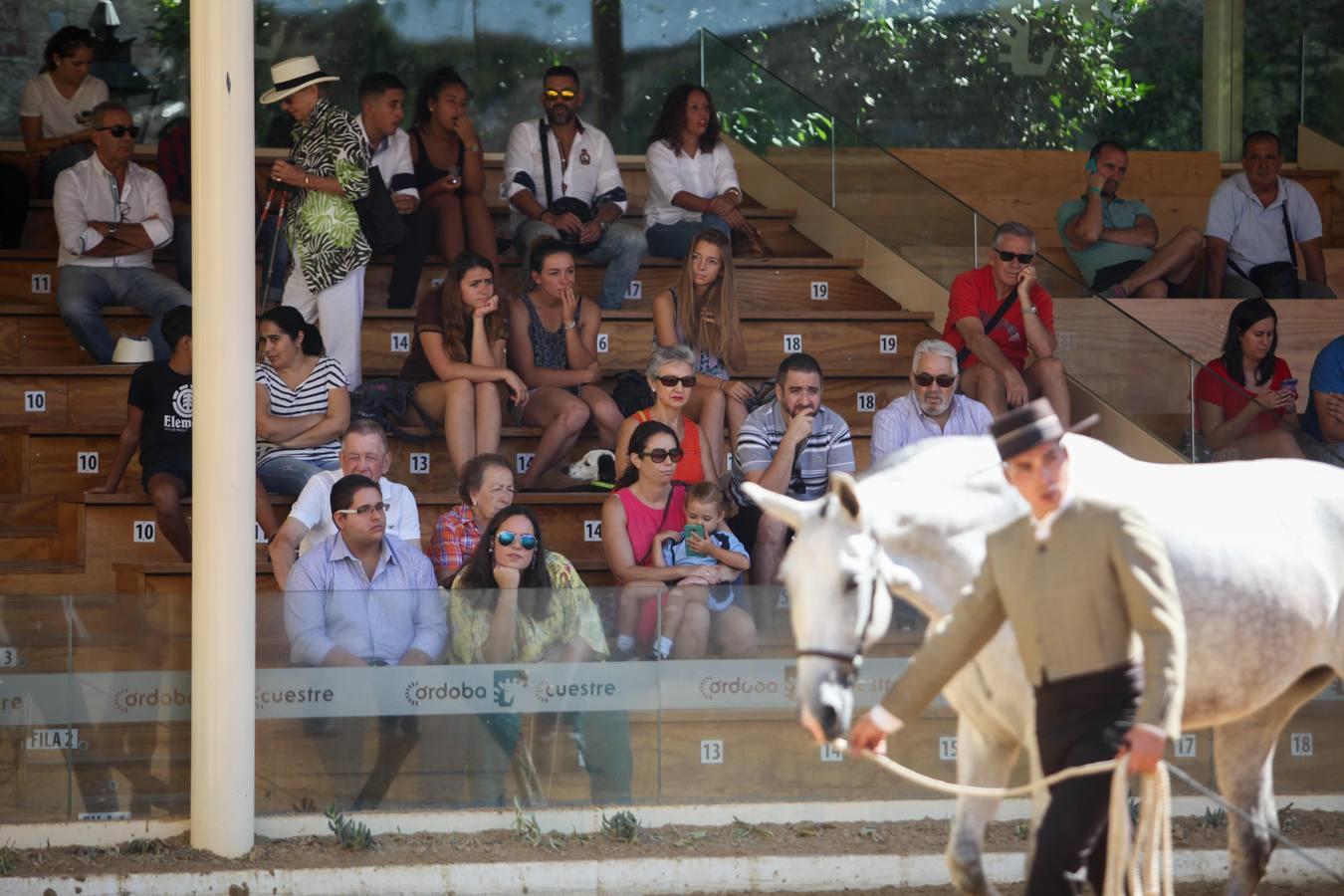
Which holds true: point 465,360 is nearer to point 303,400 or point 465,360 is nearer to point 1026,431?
point 303,400

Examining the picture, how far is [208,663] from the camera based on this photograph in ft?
22.8

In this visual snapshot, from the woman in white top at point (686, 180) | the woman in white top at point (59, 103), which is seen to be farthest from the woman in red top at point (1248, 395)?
the woman in white top at point (59, 103)

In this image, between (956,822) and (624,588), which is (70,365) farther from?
(956,822)

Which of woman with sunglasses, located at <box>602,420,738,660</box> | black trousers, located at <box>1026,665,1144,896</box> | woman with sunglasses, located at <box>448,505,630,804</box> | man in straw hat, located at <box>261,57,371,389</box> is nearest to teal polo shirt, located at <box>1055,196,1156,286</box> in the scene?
woman with sunglasses, located at <box>602,420,738,660</box>

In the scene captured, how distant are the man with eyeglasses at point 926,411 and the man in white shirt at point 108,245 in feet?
12.7

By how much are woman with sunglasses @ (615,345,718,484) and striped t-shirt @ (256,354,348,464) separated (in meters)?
1.37

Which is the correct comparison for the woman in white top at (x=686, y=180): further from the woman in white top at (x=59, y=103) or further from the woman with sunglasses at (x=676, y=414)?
the woman in white top at (x=59, y=103)

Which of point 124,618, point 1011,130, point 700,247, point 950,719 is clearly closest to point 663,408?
point 700,247

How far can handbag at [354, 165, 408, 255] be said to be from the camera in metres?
9.96

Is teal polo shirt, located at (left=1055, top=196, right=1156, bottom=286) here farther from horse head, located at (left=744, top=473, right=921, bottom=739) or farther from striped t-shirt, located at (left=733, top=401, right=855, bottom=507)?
horse head, located at (left=744, top=473, right=921, bottom=739)

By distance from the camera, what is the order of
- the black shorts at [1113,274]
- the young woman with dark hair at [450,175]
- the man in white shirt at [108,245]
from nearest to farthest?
the man in white shirt at [108,245], the young woman with dark hair at [450,175], the black shorts at [1113,274]

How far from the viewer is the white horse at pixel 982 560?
16.0ft

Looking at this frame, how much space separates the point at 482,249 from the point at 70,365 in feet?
7.52

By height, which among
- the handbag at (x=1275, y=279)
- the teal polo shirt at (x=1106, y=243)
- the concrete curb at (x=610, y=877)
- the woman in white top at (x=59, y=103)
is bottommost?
the concrete curb at (x=610, y=877)
